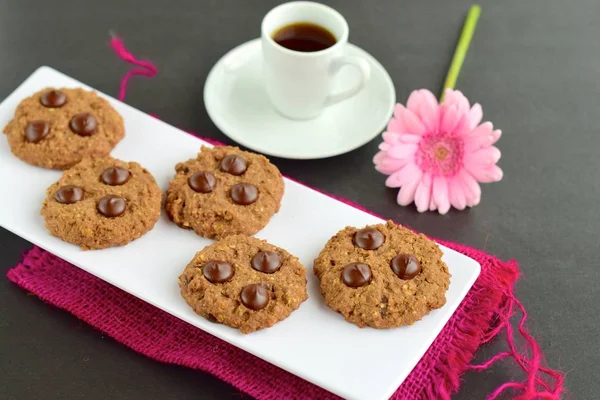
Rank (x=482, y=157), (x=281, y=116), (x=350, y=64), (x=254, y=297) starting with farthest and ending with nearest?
(x=281, y=116) < (x=350, y=64) < (x=482, y=157) < (x=254, y=297)

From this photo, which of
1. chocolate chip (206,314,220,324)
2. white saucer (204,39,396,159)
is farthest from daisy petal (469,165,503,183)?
chocolate chip (206,314,220,324)

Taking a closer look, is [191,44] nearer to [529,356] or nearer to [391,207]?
[391,207]

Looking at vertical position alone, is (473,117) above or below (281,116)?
above

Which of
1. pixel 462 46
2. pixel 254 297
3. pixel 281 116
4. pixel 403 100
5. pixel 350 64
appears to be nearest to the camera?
pixel 254 297


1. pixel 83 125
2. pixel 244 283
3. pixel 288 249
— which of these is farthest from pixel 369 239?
pixel 83 125

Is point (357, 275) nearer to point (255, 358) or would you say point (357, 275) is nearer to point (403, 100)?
point (255, 358)

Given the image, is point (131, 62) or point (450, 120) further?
point (131, 62)

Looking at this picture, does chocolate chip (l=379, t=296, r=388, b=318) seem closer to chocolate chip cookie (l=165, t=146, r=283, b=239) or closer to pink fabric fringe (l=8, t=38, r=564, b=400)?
pink fabric fringe (l=8, t=38, r=564, b=400)
